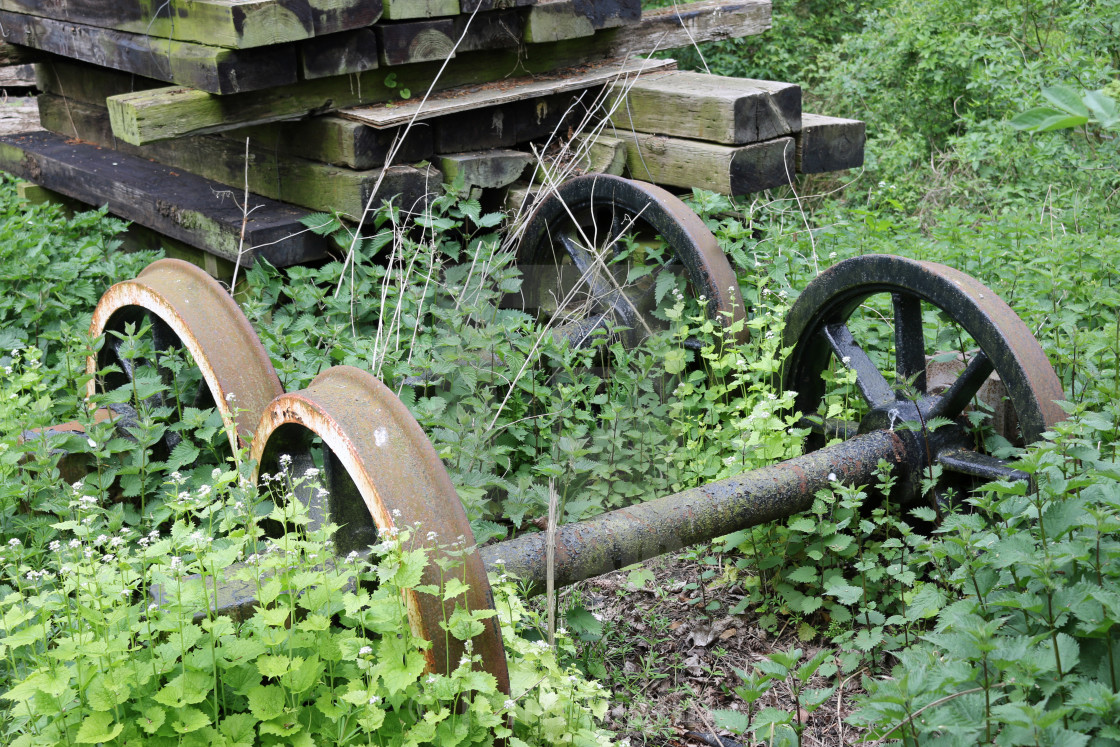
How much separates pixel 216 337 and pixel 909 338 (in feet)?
7.24

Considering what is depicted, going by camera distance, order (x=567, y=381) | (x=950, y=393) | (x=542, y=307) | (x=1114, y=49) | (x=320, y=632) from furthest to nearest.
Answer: (x=1114, y=49) → (x=542, y=307) → (x=567, y=381) → (x=950, y=393) → (x=320, y=632)

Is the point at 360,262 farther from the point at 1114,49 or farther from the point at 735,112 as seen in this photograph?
the point at 1114,49

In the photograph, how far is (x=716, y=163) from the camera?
4.24 m

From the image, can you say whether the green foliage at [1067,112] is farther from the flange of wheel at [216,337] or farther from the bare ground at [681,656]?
the flange of wheel at [216,337]

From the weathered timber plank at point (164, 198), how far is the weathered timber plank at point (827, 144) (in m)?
2.19

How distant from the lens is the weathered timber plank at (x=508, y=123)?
4.49 meters

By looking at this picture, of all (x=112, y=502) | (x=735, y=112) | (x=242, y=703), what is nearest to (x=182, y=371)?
(x=112, y=502)

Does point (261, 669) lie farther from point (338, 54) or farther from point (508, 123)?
point (508, 123)

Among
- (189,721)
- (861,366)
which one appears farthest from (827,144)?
(189,721)

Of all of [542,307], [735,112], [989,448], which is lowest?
[989,448]

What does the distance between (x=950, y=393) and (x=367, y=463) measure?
6.10 ft

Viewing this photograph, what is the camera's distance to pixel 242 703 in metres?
1.99

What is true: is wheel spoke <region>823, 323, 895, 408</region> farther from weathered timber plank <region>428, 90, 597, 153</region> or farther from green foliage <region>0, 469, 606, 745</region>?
weathered timber plank <region>428, 90, 597, 153</region>

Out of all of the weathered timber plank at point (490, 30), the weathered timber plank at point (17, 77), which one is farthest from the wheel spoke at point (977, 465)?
the weathered timber plank at point (17, 77)
